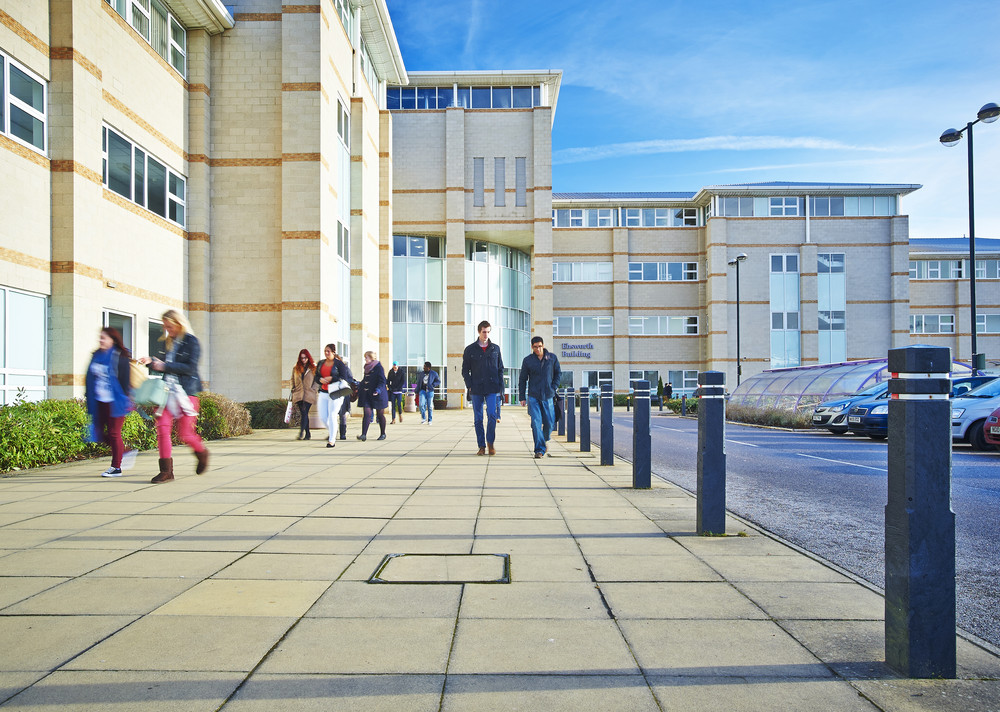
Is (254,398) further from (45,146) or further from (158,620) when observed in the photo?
(158,620)

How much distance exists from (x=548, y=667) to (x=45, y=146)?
51.0ft

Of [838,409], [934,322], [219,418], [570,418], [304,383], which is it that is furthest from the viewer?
[934,322]

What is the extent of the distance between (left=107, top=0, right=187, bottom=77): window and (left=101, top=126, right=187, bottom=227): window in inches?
118

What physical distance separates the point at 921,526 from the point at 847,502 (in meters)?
5.17

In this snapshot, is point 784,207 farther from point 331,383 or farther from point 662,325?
point 331,383

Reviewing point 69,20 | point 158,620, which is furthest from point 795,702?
point 69,20

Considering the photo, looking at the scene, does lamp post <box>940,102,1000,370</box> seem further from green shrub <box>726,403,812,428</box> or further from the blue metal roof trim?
the blue metal roof trim

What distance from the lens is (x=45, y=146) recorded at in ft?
47.4

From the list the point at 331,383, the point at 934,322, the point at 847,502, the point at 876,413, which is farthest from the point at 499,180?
the point at 934,322

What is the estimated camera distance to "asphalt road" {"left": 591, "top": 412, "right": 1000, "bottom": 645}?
15.2 ft

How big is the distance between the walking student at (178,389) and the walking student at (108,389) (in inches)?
25.9

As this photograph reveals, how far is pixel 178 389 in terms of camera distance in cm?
841

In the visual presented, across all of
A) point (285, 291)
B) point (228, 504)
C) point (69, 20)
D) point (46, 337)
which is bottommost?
point (228, 504)

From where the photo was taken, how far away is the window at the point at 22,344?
1332cm
